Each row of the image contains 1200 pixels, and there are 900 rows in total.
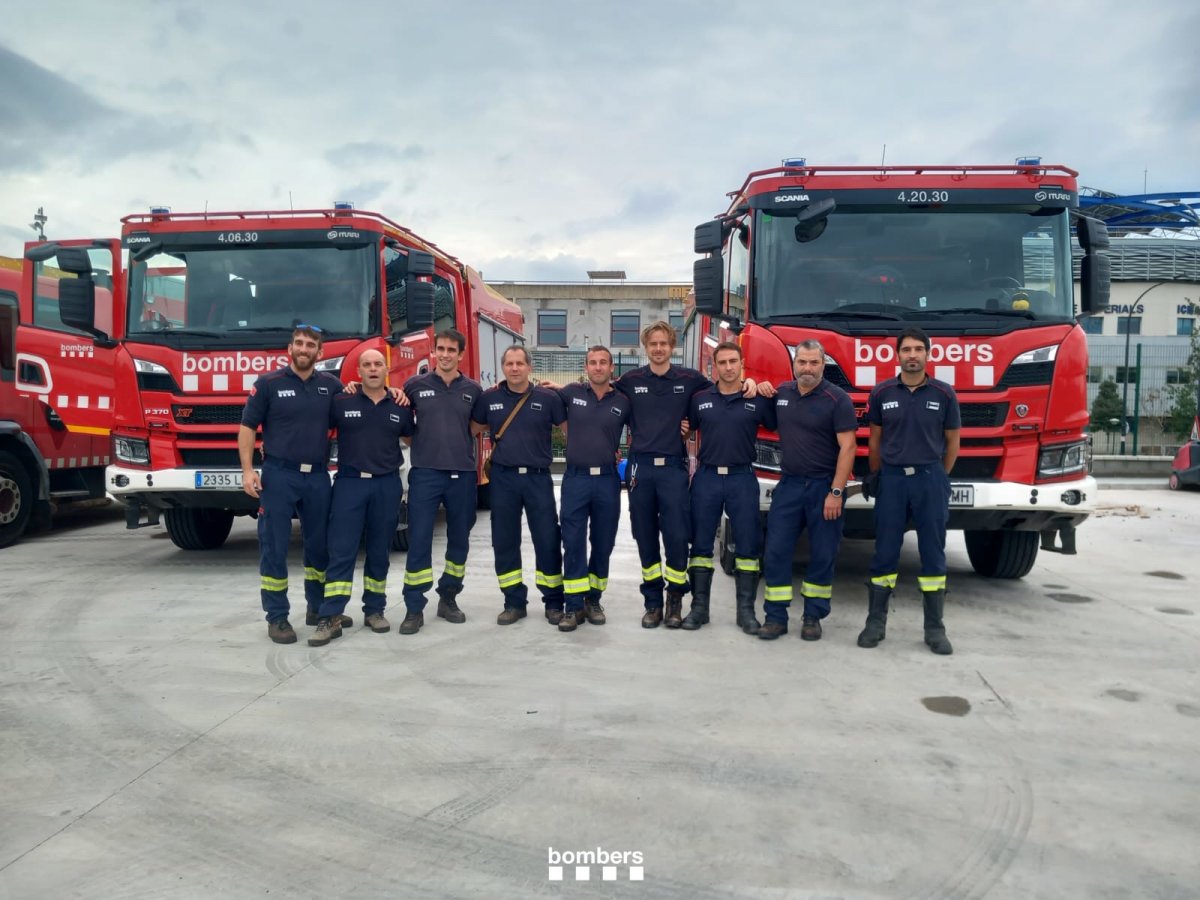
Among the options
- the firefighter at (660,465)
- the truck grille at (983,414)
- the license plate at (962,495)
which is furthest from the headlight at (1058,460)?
the firefighter at (660,465)

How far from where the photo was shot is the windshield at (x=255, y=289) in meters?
6.97

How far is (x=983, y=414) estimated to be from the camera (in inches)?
222

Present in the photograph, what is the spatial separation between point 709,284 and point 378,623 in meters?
3.17

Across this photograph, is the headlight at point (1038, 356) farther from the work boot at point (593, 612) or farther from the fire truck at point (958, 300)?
the work boot at point (593, 612)

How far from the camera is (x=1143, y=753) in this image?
3.60 meters

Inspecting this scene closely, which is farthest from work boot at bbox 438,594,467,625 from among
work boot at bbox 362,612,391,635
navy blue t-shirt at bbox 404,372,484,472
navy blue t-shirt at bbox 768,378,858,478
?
navy blue t-shirt at bbox 768,378,858,478

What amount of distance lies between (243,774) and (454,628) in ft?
7.28

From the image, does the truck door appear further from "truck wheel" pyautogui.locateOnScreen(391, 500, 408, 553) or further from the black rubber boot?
the black rubber boot

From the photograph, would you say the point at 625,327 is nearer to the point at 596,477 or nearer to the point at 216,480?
the point at 216,480

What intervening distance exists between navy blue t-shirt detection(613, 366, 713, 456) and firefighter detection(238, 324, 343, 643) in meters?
1.82

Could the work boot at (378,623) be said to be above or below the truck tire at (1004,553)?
below

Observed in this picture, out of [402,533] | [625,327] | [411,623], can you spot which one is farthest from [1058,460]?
[625,327]

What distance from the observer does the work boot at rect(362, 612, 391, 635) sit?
213 inches

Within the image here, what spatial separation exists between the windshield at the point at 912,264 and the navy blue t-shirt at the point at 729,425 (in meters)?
0.84
